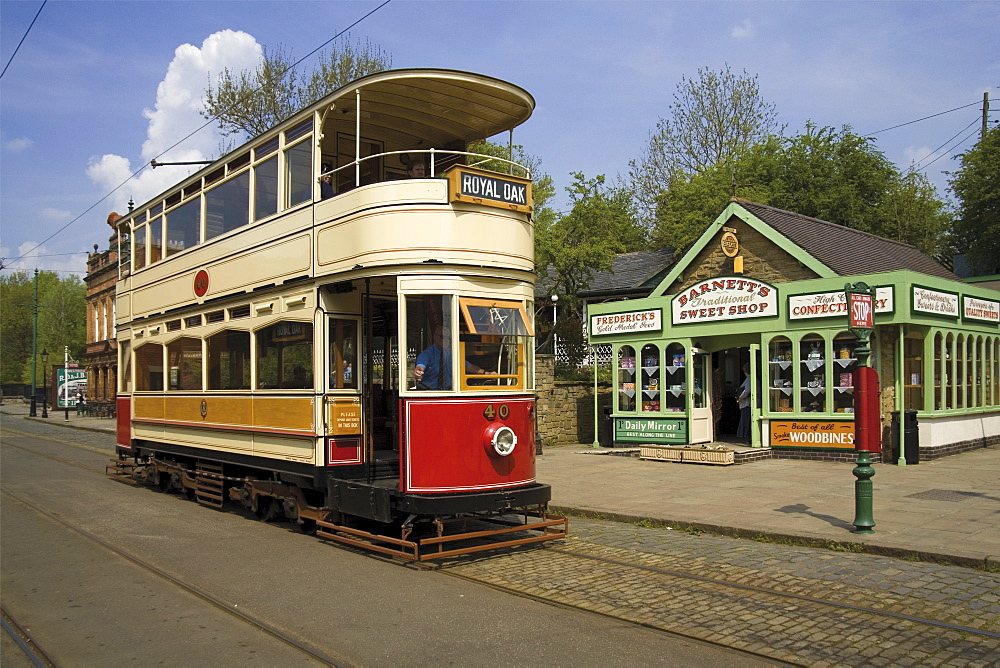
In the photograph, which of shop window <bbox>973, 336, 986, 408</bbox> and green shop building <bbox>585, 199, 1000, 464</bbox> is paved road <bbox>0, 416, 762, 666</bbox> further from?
shop window <bbox>973, 336, 986, 408</bbox>

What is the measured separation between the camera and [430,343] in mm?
8500

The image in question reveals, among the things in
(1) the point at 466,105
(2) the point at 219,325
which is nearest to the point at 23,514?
(2) the point at 219,325

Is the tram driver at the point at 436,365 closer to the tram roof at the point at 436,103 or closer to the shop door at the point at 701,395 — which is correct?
the tram roof at the point at 436,103

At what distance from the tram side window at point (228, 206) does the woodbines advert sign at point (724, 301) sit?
33.5 feet

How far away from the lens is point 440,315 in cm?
855

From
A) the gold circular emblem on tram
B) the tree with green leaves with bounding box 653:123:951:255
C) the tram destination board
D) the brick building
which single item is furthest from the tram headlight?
the brick building

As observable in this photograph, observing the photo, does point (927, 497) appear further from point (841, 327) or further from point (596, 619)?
point (596, 619)

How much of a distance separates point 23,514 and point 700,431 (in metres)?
12.7

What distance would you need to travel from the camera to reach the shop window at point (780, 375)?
1672 cm

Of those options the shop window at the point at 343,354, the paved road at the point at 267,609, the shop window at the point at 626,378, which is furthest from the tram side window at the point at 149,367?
the shop window at the point at 626,378

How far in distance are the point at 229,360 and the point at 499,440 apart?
16.1 feet

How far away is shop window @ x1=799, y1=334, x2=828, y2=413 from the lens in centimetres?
1612

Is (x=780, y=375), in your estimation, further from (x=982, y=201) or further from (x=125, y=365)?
(x=982, y=201)

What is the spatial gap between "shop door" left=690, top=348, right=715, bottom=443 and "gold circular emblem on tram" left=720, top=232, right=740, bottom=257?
224 centimetres
